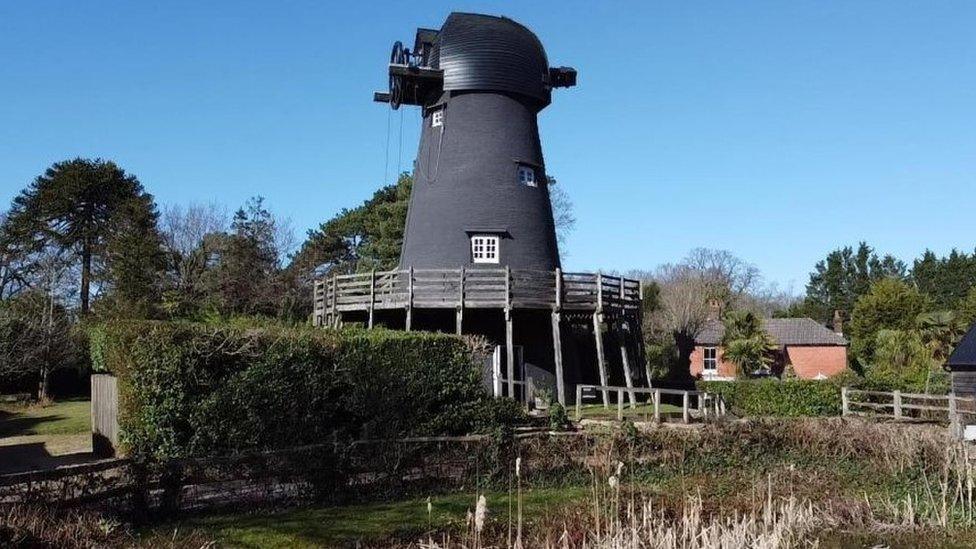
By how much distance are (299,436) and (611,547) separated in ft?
23.8

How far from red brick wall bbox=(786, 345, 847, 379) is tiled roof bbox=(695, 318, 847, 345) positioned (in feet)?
1.23

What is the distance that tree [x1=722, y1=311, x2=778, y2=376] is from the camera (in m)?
33.8

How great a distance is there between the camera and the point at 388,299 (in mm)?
21391

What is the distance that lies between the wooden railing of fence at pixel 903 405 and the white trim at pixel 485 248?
999cm

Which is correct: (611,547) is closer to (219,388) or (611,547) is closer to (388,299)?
(219,388)

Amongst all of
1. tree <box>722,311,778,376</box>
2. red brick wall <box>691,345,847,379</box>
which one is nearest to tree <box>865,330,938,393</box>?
tree <box>722,311,778,376</box>

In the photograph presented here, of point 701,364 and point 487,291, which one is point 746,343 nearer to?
point 701,364

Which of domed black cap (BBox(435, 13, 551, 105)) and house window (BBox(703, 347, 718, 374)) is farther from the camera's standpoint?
house window (BBox(703, 347, 718, 374))

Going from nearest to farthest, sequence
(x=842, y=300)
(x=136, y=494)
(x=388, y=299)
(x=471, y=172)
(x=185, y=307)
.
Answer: (x=136, y=494) < (x=388, y=299) < (x=471, y=172) < (x=185, y=307) < (x=842, y=300)

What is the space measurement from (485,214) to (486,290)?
313 cm

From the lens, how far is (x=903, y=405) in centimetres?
1852

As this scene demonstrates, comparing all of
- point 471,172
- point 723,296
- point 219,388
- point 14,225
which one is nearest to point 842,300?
point 723,296

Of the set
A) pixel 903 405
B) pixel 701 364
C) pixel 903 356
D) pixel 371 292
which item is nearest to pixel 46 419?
pixel 371 292

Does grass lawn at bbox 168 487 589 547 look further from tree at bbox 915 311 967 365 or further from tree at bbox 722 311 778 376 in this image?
tree at bbox 915 311 967 365
